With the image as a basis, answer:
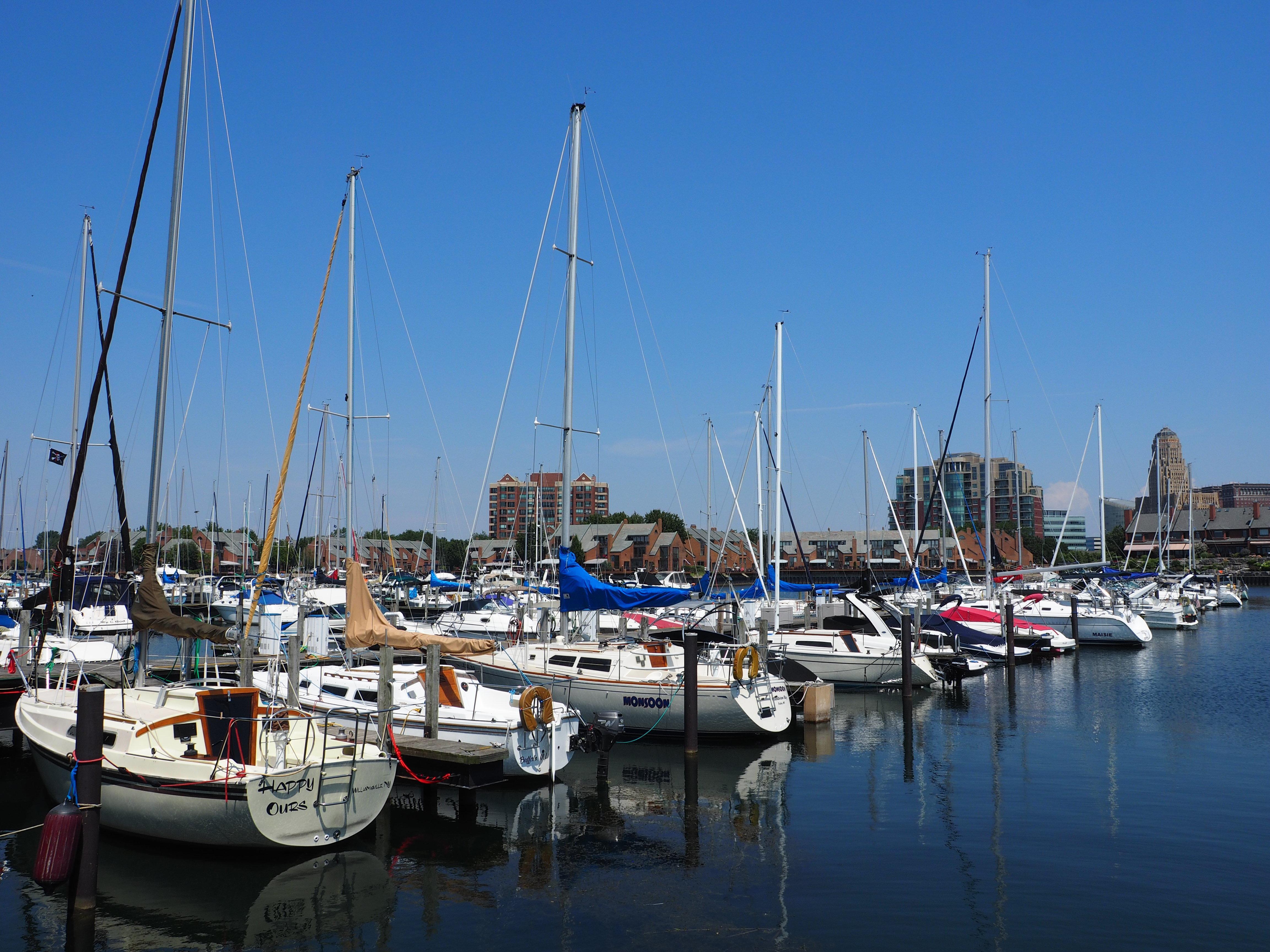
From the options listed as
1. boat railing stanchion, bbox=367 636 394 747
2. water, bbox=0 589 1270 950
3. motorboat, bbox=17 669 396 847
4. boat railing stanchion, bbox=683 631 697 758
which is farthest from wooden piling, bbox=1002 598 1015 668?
motorboat, bbox=17 669 396 847

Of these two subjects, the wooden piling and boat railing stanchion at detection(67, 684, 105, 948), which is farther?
the wooden piling

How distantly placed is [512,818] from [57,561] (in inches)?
432

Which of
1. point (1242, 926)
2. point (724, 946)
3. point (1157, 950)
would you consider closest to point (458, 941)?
point (724, 946)

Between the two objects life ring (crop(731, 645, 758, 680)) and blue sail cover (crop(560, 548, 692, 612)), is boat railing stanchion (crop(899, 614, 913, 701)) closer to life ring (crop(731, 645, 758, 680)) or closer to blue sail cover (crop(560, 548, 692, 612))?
life ring (crop(731, 645, 758, 680))

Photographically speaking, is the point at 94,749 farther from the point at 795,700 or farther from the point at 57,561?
the point at 795,700

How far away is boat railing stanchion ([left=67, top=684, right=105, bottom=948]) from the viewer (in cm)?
1211

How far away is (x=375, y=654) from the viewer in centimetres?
2942

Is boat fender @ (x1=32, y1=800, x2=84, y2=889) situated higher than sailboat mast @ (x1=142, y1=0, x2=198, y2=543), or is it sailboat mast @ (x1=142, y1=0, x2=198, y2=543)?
sailboat mast @ (x1=142, y1=0, x2=198, y2=543)

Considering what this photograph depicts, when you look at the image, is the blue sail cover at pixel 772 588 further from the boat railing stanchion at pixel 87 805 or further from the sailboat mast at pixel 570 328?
the boat railing stanchion at pixel 87 805

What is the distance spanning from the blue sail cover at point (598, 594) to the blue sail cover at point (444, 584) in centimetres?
2255

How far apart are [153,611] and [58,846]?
8.31 m

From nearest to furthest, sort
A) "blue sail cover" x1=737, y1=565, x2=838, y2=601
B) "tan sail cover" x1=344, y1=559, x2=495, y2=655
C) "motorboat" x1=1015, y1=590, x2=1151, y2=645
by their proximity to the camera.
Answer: "tan sail cover" x1=344, y1=559, x2=495, y2=655
"blue sail cover" x1=737, y1=565, x2=838, y2=601
"motorboat" x1=1015, y1=590, x2=1151, y2=645

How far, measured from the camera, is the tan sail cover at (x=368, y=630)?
858 inches

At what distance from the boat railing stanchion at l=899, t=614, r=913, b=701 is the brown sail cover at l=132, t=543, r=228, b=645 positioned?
756 inches
